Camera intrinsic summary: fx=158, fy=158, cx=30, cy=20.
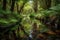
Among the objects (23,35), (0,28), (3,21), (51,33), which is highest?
(3,21)

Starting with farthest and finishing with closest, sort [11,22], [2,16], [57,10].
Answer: [2,16] → [11,22] → [57,10]

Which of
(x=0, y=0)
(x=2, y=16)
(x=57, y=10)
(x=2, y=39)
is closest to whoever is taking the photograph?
(x=57, y=10)

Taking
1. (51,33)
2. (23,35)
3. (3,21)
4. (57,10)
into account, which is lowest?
(23,35)

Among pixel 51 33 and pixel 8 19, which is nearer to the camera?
pixel 8 19

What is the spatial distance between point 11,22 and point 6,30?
706 millimetres

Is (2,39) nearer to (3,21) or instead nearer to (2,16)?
(2,16)

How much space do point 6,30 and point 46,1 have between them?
18.1ft

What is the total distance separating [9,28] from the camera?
18.9 feet

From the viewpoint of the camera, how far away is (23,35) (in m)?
9.41

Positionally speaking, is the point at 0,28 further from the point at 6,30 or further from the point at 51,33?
the point at 51,33

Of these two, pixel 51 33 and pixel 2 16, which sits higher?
pixel 2 16

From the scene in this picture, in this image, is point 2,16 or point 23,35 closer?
point 2,16

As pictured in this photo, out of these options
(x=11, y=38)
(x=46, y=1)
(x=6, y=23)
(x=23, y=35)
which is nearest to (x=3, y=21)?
(x=6, y=23)

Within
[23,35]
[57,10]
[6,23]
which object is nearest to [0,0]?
[23,35]
